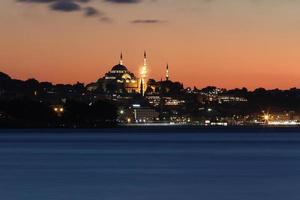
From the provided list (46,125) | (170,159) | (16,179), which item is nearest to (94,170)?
(16,179)

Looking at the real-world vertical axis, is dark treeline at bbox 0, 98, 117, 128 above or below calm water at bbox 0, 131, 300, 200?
above

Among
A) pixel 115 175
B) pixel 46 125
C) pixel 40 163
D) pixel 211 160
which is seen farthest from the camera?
pixel 46 125

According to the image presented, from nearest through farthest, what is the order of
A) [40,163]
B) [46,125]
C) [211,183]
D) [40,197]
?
[40,197] < [211,183] < [40,163] < [46,125]

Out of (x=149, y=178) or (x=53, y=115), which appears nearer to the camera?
(x=149, y=178)

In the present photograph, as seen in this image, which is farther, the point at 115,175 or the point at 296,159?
the point at 296,159

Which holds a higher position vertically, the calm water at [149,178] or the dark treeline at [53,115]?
the dark treeline at [53,115]

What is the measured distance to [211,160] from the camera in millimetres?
66312

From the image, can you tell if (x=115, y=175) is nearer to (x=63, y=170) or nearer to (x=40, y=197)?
(x=63, y=170)

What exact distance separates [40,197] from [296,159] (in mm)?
31237

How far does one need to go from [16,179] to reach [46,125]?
15094 centimetres

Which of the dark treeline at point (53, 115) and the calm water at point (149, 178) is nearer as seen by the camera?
the calm water at point (149, 178)

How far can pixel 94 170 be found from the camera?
179 ft

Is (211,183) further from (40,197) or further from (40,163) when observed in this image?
(40,163)

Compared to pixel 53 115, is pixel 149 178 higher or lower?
lower
